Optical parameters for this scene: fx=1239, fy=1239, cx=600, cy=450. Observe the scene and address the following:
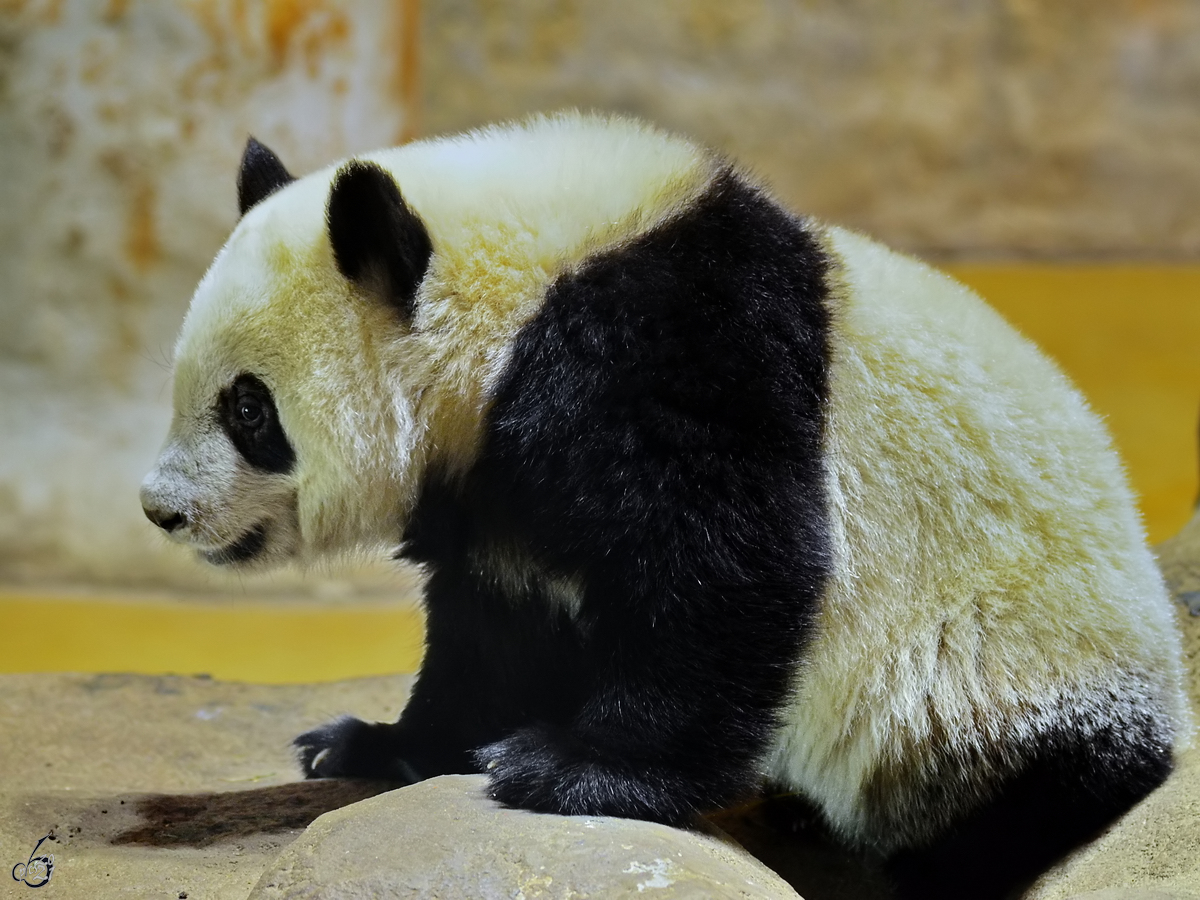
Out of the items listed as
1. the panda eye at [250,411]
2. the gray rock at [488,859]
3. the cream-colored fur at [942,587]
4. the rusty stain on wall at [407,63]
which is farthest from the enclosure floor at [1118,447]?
the rusty stain on wall at [407,63]

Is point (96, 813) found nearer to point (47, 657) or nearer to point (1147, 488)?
point (47, 657)

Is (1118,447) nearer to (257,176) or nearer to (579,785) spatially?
Answer: (579,785)

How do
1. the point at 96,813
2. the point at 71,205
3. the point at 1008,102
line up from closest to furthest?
1. the point at 96,813
2. the point at 71,205
3. the point at 1008,102

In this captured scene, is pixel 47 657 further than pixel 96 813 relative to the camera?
Yes

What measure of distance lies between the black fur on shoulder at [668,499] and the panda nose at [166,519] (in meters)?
0.62

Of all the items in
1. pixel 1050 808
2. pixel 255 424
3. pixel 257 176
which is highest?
pixel 257 176

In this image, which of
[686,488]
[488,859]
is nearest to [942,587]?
[686,488]

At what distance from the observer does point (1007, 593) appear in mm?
2619

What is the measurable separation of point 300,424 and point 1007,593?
1.52 m

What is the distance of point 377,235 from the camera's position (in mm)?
2400

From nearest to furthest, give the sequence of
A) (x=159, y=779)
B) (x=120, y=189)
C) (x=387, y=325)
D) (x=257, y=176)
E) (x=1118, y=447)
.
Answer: (x=387, y=325), (x=257, y=176), (x=159, y=779), (x=1118, y=447), (x=120, y=189)

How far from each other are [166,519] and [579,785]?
1.03m

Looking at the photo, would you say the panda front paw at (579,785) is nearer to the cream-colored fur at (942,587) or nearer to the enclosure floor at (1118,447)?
the cream-colored fur at (942,587)

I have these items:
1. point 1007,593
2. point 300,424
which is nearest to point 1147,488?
point 1007,593
